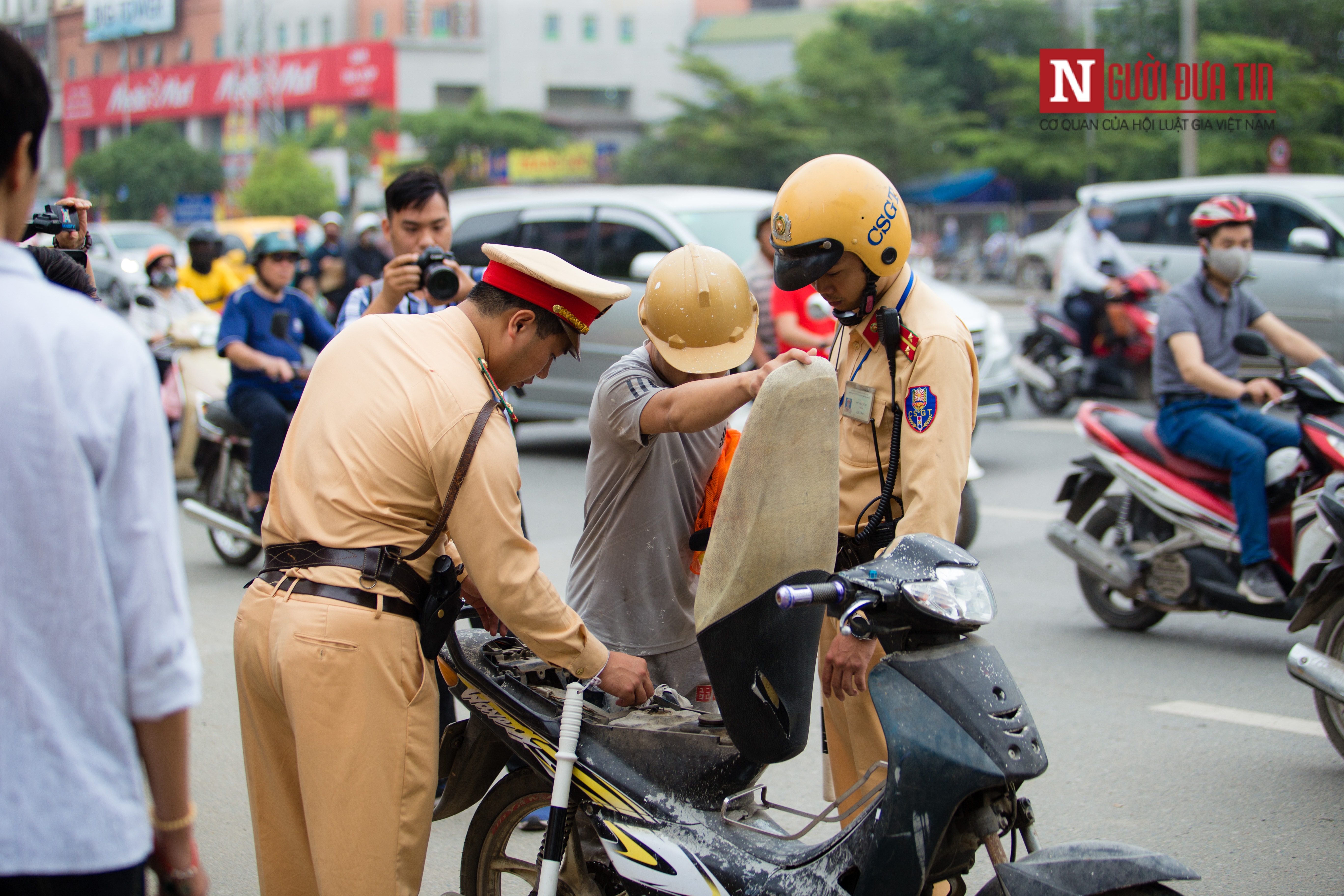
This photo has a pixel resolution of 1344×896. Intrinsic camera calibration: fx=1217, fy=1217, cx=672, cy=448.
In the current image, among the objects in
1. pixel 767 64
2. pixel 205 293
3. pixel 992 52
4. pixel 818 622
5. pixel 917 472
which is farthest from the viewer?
pixel 767 64

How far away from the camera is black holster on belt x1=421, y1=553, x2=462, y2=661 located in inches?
96.8

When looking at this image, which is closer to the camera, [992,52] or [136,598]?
[136,598]

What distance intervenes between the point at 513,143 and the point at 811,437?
49857 millimetres

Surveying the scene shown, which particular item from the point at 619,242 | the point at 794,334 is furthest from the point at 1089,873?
the point at 619,242

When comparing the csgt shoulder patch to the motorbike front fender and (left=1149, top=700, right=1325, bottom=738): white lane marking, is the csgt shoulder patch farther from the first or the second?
(left=1149, top=700, right=1325, bottom=738): white lane marking

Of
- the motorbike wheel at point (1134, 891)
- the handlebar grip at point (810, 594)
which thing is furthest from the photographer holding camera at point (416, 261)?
the motorbike wheel at point (1134, 891)

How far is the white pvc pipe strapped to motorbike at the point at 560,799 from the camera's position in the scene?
7.89ft

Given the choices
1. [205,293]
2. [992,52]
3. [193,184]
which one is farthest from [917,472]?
[193,184]

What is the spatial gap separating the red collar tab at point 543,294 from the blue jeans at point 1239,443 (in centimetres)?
352

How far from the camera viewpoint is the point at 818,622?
8.20 ft

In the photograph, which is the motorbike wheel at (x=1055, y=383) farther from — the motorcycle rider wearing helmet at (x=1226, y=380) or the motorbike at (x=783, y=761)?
the motorbike at (x=783, y=761)

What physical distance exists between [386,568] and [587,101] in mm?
65222

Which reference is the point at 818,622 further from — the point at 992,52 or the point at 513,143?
the point at 513,143

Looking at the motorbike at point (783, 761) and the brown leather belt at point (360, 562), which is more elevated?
the brown leather belt at point (360, 562)
